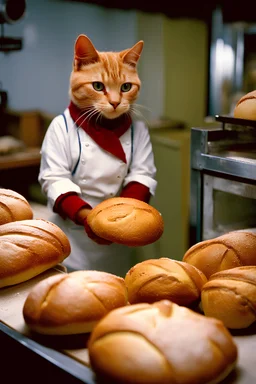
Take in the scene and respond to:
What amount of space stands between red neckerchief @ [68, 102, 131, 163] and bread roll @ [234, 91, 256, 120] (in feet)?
1.69

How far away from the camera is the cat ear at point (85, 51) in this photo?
1.82 meters

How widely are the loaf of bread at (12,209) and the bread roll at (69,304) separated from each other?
1.73ft

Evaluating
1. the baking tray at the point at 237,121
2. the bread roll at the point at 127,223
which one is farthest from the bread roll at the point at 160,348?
the baking tray at the point at 237,121

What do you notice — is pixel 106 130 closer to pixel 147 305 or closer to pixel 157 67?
pixel 147 305

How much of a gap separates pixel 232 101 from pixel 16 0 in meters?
2.48

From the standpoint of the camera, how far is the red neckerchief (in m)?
2.01

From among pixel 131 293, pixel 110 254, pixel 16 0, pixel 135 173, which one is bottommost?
pixel 110 254

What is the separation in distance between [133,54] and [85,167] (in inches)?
18.9

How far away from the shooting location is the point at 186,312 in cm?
98

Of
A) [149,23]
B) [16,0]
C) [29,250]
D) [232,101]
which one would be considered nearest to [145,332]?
[29,250]

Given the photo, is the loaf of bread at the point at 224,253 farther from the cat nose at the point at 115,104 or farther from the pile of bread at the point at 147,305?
the cat nose at the point at 115,104

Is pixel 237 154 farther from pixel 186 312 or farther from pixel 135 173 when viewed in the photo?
pixel 186 312

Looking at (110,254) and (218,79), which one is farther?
(218,79)

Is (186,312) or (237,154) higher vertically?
(237,154)
